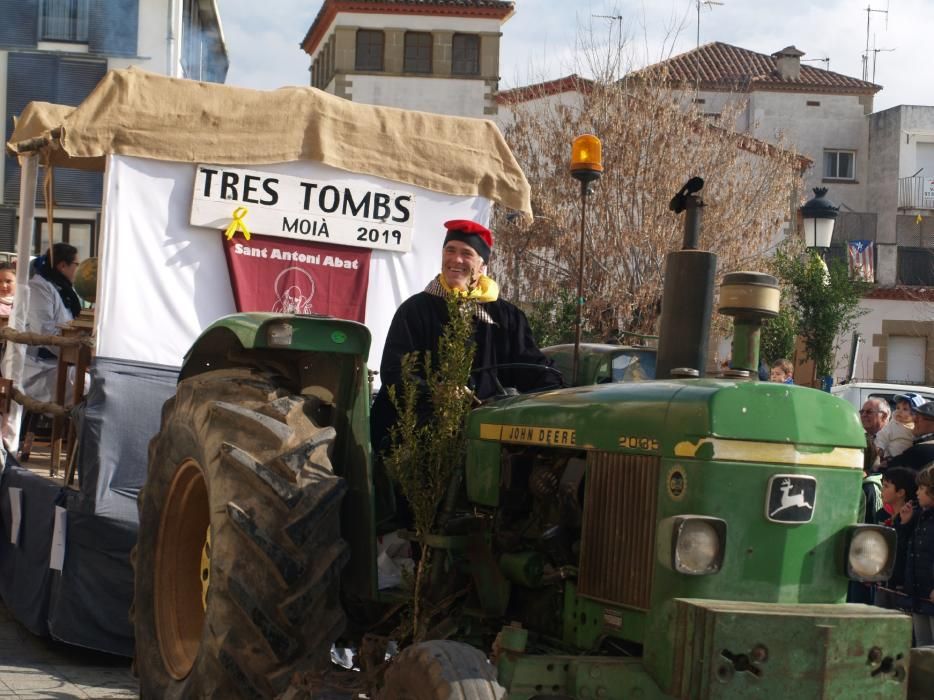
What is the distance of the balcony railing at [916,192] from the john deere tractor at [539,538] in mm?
41779

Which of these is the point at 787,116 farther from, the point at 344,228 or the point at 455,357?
the point at 455,357

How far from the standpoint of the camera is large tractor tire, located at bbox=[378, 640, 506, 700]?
151 inches

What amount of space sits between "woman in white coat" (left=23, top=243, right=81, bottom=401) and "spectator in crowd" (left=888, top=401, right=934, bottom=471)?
16.7ft

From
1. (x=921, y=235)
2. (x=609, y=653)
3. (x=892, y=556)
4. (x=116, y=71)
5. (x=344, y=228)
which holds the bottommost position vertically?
(x=609, y=653)

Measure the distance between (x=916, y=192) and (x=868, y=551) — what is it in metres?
42.8

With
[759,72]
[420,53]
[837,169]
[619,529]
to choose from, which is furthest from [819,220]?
[837,169]

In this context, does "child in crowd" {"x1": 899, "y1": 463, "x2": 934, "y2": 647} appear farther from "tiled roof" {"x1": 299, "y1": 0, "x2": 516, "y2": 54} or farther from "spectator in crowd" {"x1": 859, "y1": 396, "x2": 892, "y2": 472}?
"tiled roof" {"x1": 299, "y1": 0, "x2": 516, "y2": 54}

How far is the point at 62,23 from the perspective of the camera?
24.5 m

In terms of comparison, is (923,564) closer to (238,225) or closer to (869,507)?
(869,507)

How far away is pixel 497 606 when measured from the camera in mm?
4711

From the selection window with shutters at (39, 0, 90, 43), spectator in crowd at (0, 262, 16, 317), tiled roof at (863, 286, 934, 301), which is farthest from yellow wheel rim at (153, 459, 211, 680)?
tiled roof at (863, 286, 934, 301)

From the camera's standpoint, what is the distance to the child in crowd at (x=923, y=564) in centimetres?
665

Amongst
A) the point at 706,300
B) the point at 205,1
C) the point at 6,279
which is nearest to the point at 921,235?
the point at 205,1

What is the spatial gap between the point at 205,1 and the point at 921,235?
2737cm
